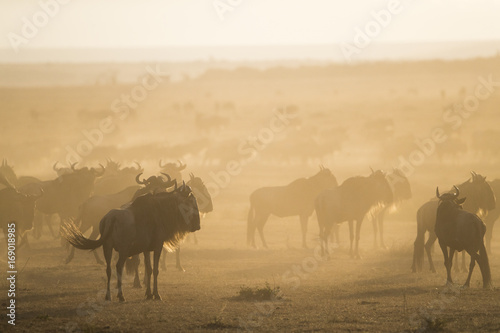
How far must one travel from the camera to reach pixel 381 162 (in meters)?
54.7

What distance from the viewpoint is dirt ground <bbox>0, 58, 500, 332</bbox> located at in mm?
12289

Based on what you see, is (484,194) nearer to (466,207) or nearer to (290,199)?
(466,207)

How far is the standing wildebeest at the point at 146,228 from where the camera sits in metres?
13.6

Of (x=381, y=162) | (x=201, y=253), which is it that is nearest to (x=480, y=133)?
(x=381, y=162)

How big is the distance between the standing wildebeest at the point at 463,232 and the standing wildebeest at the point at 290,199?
9.93 m

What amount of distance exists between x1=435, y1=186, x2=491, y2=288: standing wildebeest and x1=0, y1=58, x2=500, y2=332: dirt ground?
0.57 metres

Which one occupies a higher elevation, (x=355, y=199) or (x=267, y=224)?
(x=355, y=199)

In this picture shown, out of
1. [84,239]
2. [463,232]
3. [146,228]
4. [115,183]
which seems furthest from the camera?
[115,183]

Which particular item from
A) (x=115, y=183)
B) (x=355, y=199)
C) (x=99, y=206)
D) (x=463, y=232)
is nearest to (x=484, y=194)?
(x=463, y=232)

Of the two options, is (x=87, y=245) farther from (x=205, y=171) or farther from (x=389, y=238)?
(x=205, y=171)

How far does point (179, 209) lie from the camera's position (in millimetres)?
14023

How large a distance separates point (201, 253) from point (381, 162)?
33.6m

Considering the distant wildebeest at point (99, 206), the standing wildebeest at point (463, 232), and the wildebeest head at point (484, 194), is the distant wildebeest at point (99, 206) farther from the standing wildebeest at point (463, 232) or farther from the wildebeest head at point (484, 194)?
the wildebeest head at point (484, 194)

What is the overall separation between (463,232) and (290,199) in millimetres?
10938
